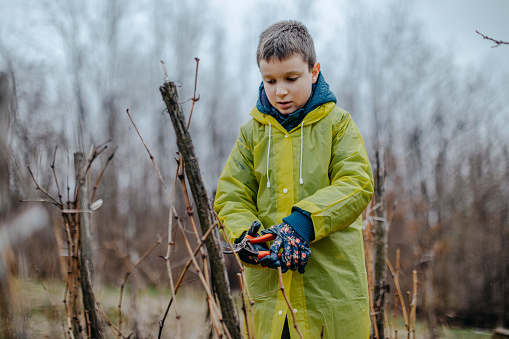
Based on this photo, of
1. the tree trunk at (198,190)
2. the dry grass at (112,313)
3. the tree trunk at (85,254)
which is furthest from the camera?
the dry grass at (112,313)

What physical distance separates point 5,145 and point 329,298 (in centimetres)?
261

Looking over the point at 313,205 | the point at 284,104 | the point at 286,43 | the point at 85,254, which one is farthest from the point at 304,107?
the point at 85,254

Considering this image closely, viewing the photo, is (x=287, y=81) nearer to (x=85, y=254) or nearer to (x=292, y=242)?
(x=292, y=242)

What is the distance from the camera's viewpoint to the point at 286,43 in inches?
74.5

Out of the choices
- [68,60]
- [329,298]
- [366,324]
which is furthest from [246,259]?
[68,60]

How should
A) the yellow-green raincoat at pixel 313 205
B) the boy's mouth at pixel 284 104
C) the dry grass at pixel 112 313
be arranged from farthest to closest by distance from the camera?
the dry grass at pixel 112 313, the boy's mouth at pixel 284 104, the yellow-green raincoat at pixel 313 205

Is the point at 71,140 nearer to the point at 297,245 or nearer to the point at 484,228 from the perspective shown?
the point at 484,228

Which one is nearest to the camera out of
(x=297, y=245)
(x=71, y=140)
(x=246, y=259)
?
(x=297, y=245)

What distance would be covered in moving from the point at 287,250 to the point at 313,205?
22cm

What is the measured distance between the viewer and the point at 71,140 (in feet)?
30.3

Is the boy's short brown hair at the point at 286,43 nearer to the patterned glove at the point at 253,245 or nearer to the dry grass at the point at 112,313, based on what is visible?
the patterned glove at the point at 253,245

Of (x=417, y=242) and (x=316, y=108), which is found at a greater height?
(x=316, y=108)

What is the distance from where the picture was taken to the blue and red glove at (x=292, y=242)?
164 cm

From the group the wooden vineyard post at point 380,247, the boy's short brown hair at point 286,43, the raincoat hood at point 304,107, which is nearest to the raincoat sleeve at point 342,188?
the raincoat hood at point 304,107
